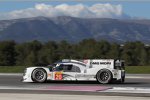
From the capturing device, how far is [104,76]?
21312mm

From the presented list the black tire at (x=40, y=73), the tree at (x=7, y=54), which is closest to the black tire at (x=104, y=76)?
the black tire at (x=40, y=73)

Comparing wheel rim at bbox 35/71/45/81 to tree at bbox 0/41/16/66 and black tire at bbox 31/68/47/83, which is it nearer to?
black tire at bbox 31/68/47/83

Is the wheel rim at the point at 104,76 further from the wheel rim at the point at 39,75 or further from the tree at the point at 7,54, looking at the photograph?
the tree at the point at 7,54

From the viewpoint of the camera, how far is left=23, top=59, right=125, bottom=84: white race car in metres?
21.3

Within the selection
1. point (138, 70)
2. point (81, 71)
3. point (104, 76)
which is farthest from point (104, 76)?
point (138, 70)

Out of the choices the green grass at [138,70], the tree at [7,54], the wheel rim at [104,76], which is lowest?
the wheel rim at [104,76]

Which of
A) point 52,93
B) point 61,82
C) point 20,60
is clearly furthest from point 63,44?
point 52,93

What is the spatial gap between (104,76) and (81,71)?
1088 mm

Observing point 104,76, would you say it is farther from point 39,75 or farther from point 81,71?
point 39,75

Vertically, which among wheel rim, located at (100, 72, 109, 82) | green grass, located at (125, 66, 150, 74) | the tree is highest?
the tree

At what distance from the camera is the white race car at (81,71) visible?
21297mm

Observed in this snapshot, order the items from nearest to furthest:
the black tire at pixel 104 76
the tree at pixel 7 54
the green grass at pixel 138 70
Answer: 1. the black tire at pixel 104 76
2. the green grass at pixel 138 70
3. the tree at pixel 7 54

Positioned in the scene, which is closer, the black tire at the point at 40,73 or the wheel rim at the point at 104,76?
the wheel rim at the point at 104,76

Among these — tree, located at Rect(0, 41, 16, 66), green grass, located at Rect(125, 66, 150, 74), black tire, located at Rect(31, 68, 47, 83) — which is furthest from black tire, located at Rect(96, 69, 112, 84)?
tree, located at Rect(0, 41, 16, 66)
